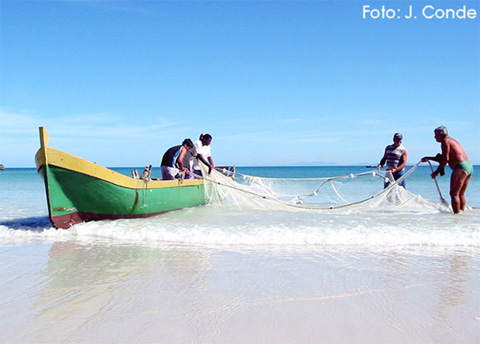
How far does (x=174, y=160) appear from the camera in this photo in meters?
8.60

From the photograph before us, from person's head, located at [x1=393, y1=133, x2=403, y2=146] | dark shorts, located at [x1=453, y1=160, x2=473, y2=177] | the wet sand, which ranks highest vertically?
person's head, located at [x1=393, y1=133, x2=403, y2=146]

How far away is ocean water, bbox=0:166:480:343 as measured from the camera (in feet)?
8.92

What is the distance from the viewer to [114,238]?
6.10 meters

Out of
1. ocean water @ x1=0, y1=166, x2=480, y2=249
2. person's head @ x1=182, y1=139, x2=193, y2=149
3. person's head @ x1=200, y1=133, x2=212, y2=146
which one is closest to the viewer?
ocean water @ x1=0, y1=166, x2=480, y2=249

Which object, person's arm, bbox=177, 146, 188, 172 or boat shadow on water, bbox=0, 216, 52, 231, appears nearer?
boat shadow on water, bbox=0, 216, 52, 231

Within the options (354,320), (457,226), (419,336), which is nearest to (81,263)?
(354,320)

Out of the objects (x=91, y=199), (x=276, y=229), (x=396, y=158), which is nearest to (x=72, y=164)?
(x=91, y=199)

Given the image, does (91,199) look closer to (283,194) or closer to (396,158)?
(283,194)

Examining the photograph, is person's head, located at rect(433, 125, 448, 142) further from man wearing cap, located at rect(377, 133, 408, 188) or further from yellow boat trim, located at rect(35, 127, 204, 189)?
yellow boat trim, located at rect(35, 127, 204, 189)

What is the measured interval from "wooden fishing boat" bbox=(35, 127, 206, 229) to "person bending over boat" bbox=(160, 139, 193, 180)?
2.07ft

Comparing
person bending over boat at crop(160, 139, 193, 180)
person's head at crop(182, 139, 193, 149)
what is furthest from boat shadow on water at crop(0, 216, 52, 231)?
person's head at crop(182, 139, 193, 149)

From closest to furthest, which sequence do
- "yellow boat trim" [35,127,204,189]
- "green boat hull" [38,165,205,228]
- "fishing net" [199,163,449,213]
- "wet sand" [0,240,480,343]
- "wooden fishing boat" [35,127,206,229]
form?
1. "wet sand" [0,240,480,343]
2. "yellow boat trim" [35,127,204,189]
3. "wooden fishing boat" [35,127,206,229]
4. "green boat hull" [38,165,205,228]
5. "fishing net" [199,163,449,213]

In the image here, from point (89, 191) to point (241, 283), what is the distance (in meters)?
3.71

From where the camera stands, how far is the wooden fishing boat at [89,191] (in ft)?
20.1
